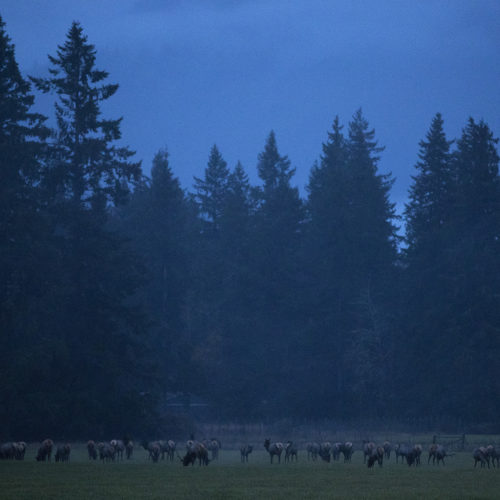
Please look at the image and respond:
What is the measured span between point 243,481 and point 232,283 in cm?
5783

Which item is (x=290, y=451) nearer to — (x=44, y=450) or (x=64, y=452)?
(x=64, y=452)

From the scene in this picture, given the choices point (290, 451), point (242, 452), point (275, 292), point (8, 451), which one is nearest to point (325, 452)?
point (290, 451)

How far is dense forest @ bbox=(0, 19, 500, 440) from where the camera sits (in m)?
54.6

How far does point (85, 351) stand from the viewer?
56.9m

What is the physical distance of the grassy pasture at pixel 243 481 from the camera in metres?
23.6

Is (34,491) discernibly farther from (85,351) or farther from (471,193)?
(471,193)

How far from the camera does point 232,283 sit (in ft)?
282

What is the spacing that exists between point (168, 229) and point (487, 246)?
3050cm

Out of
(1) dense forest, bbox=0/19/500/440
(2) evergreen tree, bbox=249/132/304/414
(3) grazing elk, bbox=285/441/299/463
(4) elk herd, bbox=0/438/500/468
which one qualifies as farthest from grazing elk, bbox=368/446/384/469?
(2) evergreen tree, bbox=249/132/304/414

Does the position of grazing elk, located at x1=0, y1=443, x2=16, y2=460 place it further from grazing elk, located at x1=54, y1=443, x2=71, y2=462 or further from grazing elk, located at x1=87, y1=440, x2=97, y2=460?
grazing elk, located at x1=87, y1=440, x2=97, y2=460

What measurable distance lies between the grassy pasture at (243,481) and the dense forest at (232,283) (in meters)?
19.4

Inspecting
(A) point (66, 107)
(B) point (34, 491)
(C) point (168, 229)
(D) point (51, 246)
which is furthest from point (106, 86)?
(B) point (34, 491)

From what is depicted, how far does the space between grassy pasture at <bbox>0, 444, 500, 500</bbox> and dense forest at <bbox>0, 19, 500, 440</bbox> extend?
764 inches

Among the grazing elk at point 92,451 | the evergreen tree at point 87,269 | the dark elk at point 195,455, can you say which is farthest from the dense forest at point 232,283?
the dark elk at point 195,455
